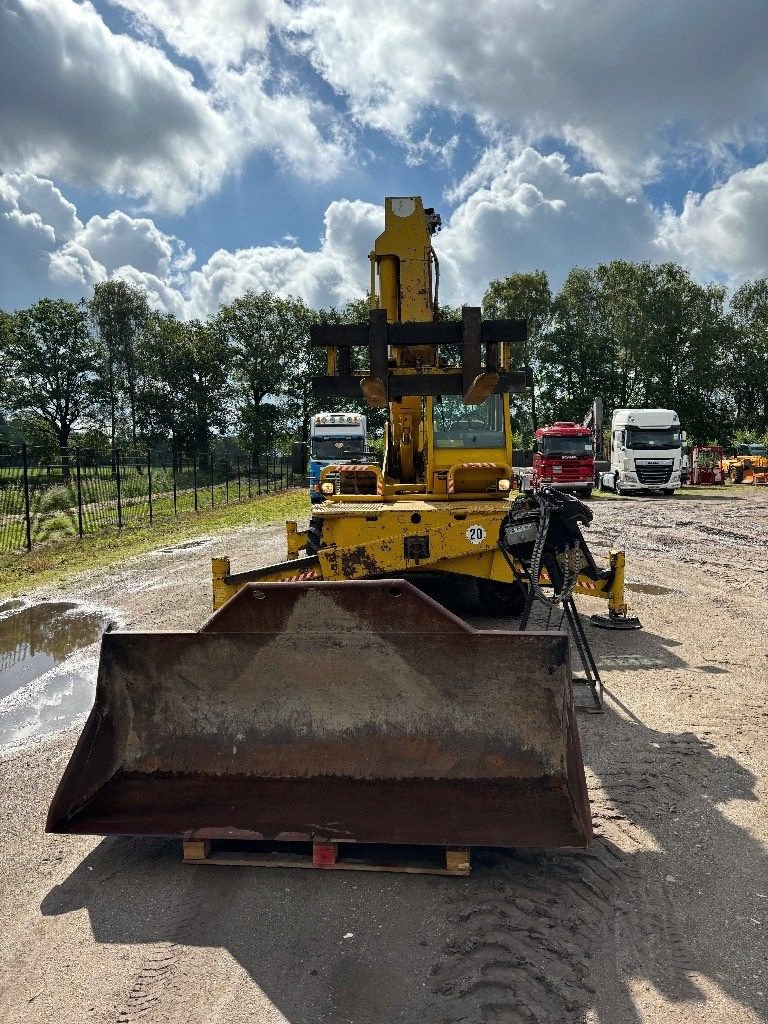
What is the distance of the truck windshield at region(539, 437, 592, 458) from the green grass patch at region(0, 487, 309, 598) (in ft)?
33.0

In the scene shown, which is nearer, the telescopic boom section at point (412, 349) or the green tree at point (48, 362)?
the telescopic boom section at point (412, 349)

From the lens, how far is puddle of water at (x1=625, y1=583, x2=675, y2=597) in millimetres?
9203

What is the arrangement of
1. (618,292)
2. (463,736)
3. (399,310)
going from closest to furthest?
(463,736)
(399,310)
(618,292)

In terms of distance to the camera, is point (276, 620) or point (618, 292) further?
point (618, 292)

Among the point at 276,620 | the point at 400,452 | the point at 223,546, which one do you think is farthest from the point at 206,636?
the point at 223,546

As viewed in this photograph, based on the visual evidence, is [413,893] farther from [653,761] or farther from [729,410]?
[729,410]

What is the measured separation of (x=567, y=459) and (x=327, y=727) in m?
23.9

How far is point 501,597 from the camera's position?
785cm

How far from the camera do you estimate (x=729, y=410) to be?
47.9m

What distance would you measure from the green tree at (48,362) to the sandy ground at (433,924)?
44993 mm

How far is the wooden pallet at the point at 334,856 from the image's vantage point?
3143 mm

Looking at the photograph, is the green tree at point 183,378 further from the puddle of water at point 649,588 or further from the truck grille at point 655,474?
the puddle of water at point 649,588

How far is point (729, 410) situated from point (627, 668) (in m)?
47.8

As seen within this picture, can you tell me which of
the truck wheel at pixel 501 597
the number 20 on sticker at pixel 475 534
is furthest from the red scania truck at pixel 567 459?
the number 20 on sticker at pixel 475 534
